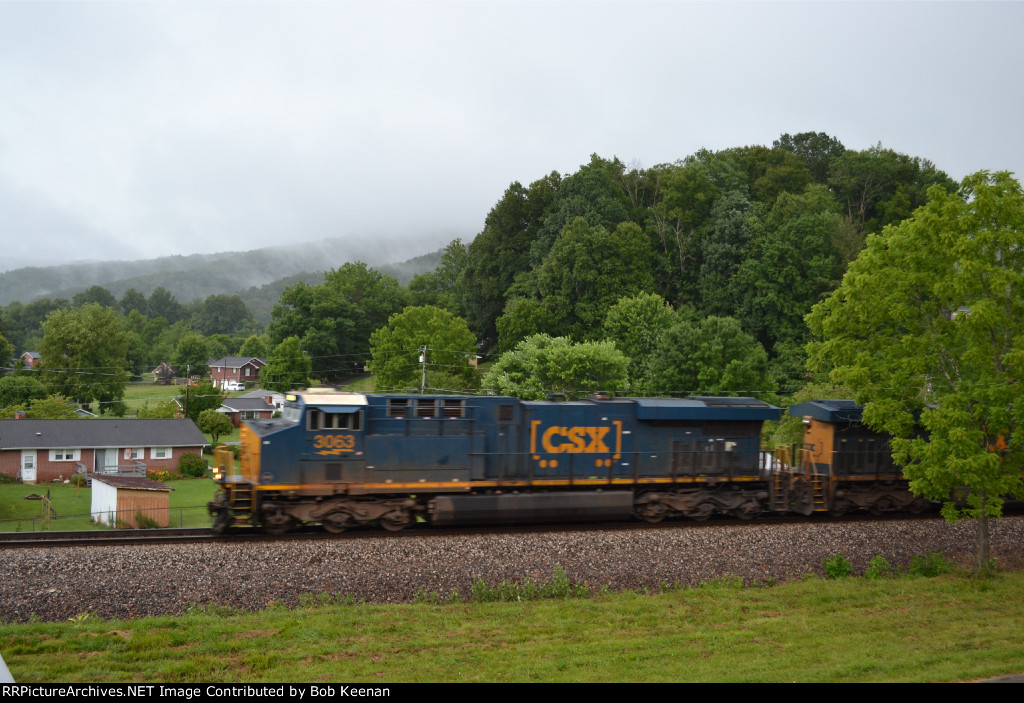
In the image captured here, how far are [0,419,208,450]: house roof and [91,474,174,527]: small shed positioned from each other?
1853 centimetres

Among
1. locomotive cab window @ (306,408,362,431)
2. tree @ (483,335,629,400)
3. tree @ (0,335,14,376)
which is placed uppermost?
tree @ (0,335,14,376)

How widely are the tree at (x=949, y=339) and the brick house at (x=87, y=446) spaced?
42197 millimetres

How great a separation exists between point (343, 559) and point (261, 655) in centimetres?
384

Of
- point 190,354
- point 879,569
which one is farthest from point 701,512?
point 190,354

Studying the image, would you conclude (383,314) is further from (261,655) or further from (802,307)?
(261,655)

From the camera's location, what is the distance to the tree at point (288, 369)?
220 ft

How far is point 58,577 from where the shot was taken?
1332cm

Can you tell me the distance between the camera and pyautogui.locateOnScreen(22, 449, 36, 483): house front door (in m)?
42.9

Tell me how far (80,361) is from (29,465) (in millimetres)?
25273

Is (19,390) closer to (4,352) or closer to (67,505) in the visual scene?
(4,352)

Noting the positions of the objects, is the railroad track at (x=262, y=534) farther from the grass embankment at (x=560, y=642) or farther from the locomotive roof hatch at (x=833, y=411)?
the locomotive roof hatch at (x=833, y=411)

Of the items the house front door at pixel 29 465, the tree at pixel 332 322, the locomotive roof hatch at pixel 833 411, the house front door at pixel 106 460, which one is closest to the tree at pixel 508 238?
the tree at pixel 332 322

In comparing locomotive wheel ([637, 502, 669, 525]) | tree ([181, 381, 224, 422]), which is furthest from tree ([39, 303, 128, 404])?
locomotive wheel ([637, 502, 669, 525])

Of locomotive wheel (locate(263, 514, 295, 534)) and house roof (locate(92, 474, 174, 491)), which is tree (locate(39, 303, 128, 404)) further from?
locomotive wheel (locate(263, 514, 295, 534))
